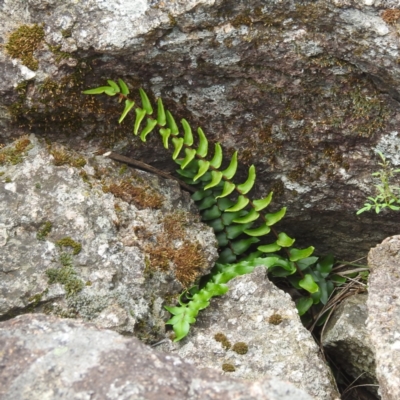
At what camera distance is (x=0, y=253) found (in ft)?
12.1

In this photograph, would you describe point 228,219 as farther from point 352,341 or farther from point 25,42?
point 25,42

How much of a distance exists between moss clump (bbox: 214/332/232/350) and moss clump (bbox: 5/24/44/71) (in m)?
2.12

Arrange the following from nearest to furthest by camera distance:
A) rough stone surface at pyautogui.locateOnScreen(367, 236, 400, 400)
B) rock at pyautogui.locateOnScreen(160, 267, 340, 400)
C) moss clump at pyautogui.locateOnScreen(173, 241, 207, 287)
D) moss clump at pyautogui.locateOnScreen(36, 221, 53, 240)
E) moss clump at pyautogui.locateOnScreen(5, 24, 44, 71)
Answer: rough stone surface at pyautogui.locateOnScreen(367, 236, 400, 400) → rock at pyautogui.locateOnScreen(160, 267, 340, 400) → moss clump at pyautogui.locateOnScreen(36, 221, 53, 240) → moss clump at pyautogui.locateOnScreen(5, 24, 44, 71) → moss clump at pyautogui.locateOnScreen(173, 241, 207, 287)

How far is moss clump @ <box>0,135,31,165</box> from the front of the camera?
406cm

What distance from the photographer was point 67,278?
3.66 metres

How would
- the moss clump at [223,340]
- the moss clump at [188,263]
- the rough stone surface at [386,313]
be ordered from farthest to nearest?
the moss clump at [188,263], the moss clump at [223,340], the rough stone surface at [386,313]

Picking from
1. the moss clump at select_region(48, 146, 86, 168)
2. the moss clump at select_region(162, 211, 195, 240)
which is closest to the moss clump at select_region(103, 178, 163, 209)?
the moss clump at select_region(162, 211, 195, 240)

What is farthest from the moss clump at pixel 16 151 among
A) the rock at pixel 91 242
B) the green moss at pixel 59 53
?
the green moss at pixel 59 53

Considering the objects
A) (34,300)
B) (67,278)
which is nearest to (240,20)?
(67,278)

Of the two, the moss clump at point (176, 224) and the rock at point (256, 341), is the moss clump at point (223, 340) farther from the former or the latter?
the moss clump at point (176, 224)

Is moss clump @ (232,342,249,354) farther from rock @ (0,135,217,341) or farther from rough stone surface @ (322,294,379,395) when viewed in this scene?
rough stone surface @ (322,294,379,395)

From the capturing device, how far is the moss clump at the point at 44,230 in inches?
149

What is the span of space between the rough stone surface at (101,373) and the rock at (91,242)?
36.4 inches

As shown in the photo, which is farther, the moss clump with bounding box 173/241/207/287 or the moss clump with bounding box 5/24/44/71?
the moss clump with bounding box 173/241/207/287
